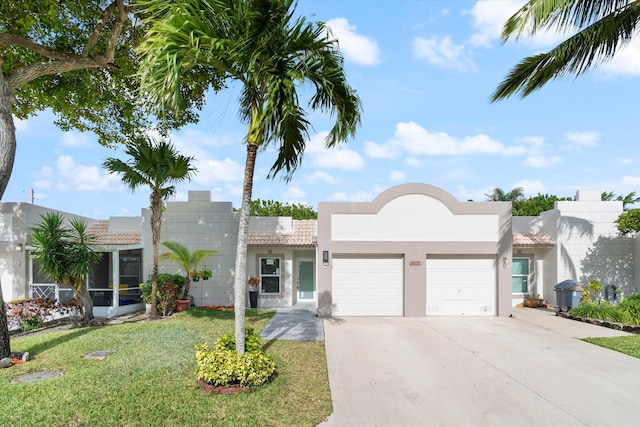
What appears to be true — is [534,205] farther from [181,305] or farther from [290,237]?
[181,305]

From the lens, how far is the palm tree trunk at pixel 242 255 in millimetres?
6840

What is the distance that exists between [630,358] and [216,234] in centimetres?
1431

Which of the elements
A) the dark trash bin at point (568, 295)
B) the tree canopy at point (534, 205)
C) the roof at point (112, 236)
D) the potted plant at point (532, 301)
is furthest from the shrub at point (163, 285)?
the tree canopy at point (534, 205)

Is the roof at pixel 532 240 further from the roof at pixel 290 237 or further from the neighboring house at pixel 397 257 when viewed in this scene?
the roof at pixel 290 237

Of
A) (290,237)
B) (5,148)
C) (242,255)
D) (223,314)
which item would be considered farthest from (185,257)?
(242,255)

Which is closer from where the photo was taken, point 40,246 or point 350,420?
point 350,420

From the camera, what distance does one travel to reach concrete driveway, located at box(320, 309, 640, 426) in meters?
5.86

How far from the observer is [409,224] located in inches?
553

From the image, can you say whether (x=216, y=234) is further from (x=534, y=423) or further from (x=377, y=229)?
(x=534, y=423)

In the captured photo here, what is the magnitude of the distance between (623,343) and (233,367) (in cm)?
1073

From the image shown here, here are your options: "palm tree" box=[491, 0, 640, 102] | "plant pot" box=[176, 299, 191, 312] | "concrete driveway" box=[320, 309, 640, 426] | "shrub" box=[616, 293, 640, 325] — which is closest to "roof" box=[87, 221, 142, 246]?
"plant pot" box=[176, 299, 191, 312]

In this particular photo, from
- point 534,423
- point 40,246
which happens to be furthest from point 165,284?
point 534,423

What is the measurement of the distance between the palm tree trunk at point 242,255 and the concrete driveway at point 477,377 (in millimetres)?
2107

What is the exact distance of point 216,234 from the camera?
52.2ft
